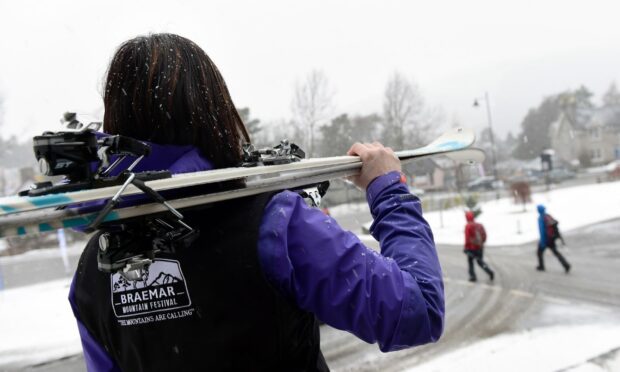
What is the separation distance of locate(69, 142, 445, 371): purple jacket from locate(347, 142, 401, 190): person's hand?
0.28 meters

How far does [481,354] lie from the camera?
19.2 feet

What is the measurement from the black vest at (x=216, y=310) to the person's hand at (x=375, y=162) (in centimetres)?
35

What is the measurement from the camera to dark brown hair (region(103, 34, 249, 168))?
3.54 ft

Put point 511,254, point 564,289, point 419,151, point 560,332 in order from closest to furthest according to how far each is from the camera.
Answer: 1. point 419,151
2. point 560,332
3. point 564,289
4. point 511,254

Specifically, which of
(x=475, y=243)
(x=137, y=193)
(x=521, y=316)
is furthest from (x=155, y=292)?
(x=475, y=243)

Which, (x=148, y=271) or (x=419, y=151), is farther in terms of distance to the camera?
(x=419, y=151)

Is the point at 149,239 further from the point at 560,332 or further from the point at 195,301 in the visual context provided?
the point at 560,332

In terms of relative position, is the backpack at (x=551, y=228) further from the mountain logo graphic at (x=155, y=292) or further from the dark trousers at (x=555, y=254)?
the mountain logo graphic at (x=155, y=292)

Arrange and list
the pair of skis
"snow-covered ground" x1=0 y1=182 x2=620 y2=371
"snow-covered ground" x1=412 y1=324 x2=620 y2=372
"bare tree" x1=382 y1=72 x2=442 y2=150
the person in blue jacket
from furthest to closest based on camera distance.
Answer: "bare tree" x1=382 y1=72 x2=442 y2=150, "snow-covered ground" x1=0 y1=182 x2=620 y2=371, "snow-covered ground" x1=412 y1=324 x2=620 y2=372, the person in blue jacket, the pair of skis

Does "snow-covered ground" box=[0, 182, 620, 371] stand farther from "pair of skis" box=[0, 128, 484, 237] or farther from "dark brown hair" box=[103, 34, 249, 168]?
"dark brown hair" box=[103, 34, 249, 168]

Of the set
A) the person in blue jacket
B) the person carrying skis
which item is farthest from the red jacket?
the person in blue jacket

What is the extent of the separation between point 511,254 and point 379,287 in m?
14.6

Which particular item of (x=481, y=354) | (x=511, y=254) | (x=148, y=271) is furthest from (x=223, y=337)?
(x=511, y=254)

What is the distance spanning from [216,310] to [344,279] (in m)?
0.31
